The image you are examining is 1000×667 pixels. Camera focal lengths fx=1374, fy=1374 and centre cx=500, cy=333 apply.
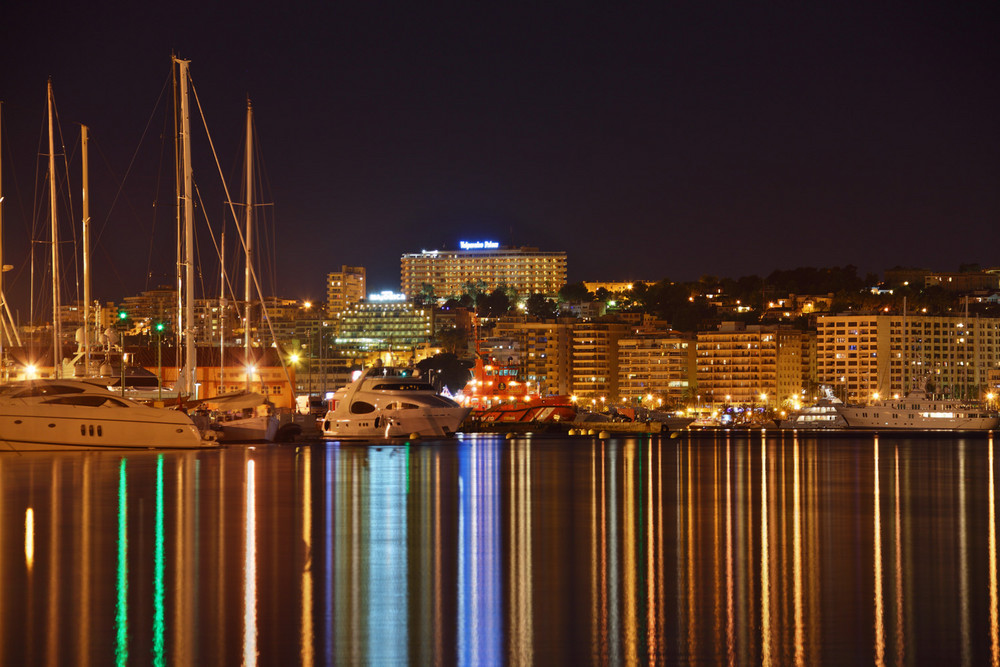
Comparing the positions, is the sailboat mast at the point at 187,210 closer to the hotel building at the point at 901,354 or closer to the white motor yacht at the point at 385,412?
the white motor yacht at the point at 385,412

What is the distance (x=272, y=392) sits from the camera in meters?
118

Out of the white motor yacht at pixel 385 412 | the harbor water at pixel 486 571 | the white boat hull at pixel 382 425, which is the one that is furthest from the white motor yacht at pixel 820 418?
the harbor water at pixel 486 571

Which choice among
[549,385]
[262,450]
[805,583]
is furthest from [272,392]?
[805,583]

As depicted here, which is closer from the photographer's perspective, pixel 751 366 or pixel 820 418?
pixel 820 418

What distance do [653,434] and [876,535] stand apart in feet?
231

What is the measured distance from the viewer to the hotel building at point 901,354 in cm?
17050

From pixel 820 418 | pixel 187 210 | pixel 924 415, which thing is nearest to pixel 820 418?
pixel 820 418

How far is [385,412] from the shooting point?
227ft

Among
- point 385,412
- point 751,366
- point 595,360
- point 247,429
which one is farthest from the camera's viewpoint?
point 595,360

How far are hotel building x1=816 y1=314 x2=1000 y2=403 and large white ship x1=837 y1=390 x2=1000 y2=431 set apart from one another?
46.8m

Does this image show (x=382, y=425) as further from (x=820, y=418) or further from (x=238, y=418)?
(x=820, y=418)

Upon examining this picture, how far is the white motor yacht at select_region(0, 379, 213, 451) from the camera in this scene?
48.6 metres

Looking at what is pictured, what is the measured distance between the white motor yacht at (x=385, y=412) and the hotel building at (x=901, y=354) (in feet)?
355

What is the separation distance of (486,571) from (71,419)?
32338 millimetres
